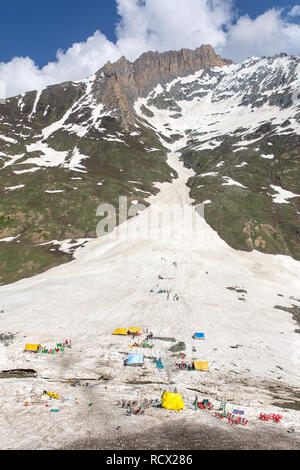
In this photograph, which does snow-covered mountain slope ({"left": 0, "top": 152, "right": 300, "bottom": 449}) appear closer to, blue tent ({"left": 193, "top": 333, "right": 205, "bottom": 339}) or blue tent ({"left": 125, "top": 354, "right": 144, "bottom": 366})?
blue tent ({"left": 193, "top": 333, "right": 205, "bottom": 339})

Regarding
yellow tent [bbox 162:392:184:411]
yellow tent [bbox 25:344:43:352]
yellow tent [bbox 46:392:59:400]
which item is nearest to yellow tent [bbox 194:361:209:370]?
yellow tent [bbox 162:392:184:411]

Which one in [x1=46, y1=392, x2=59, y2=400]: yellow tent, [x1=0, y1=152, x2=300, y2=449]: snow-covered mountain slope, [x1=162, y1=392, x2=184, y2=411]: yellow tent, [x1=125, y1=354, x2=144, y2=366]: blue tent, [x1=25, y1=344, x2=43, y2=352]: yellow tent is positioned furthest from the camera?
[x1=25, y1=344, x2=43, y2=352]: yellow tent

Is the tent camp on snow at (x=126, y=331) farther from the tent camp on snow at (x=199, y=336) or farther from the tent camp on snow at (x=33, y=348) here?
the tent camp on snow at (x=33, y=348)

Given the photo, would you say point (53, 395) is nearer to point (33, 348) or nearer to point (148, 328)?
point (33, 348)

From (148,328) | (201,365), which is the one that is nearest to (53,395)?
(201,365)

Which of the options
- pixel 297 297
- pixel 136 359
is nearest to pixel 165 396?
pixel 136 359
